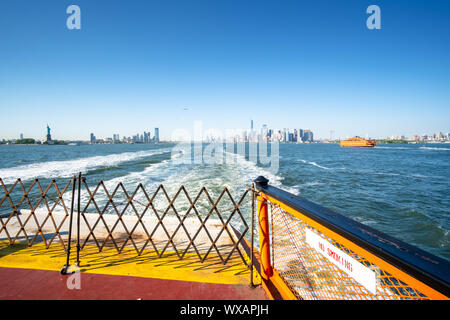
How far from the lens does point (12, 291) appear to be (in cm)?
363

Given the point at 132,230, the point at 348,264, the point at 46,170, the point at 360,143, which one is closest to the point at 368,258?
the point at 348,264

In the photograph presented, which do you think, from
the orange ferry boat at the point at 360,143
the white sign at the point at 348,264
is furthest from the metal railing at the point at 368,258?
the orange ferry boat at the point at 360,143

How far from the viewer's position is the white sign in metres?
1.63

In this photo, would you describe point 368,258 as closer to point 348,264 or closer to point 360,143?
point 348,264

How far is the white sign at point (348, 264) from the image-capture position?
5.33ft

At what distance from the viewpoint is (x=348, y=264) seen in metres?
1.80

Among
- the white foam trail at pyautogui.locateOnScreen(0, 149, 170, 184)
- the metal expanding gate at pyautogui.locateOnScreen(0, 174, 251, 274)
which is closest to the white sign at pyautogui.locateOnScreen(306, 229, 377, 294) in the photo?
the metal expanding gate at pyautogui.locateOnScreen(0, 174, 251, 274)

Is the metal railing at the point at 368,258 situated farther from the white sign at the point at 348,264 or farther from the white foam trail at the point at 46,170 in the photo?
the white foam trail at the point at 46,170

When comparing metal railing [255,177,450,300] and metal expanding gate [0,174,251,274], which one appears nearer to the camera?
metal railing [255,177,450,300]

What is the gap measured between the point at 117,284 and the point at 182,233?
7.94ft

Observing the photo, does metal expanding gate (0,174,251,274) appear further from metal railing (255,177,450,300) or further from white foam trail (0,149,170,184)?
white foam trail (0,149,170,184)

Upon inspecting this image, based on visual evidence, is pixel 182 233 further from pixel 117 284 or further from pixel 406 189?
pixel 406 189
